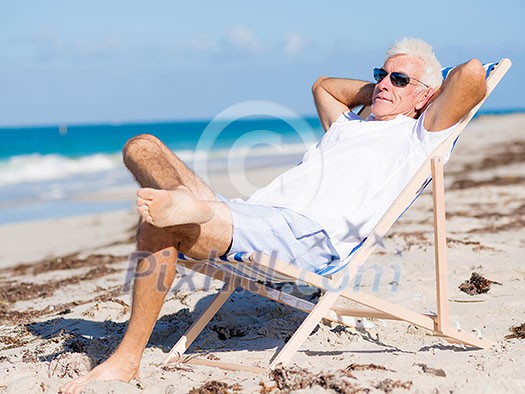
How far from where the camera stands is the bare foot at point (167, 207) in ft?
8.81

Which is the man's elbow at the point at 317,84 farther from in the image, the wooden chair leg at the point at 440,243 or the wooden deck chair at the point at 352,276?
the wooden chair leg at the point at 440,243

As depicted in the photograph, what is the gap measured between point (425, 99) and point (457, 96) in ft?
1.39

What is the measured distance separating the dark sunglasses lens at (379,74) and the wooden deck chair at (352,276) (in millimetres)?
525

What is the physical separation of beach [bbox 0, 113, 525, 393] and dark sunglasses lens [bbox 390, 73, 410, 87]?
1269mm

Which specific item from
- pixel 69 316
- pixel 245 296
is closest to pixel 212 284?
pixel 245 296

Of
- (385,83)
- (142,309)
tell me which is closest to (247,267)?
(142,309)

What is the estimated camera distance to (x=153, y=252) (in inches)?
118

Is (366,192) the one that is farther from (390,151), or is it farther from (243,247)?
(243,247)

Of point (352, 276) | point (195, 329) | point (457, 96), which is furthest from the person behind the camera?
point (195, 329)

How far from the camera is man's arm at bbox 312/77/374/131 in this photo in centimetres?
430

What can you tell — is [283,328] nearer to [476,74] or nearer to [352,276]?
[352,276]

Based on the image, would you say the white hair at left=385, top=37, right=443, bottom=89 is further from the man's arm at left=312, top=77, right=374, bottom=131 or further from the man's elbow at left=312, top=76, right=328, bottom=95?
the man's elbow at left=312, top=76, right=328, bottom=95

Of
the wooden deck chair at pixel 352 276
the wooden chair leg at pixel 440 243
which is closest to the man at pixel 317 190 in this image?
the wooden deck chair at pixel 352 276

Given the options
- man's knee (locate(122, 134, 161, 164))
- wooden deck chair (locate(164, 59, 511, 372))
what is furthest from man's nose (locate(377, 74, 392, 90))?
man's knee (locate(122, 134, 161, 164))
